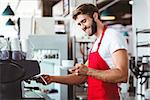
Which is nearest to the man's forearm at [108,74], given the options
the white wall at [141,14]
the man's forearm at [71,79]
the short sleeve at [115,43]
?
the short sleeve at [115,43]

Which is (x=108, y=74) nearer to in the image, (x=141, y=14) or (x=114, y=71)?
(x=114, y=71)

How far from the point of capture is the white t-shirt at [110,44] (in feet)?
6.68

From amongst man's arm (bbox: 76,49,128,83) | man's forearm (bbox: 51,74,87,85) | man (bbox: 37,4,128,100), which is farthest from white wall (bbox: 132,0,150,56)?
man's arm (bbox: 76,49,128,83)

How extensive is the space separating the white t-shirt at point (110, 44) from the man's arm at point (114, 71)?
6 centimetres

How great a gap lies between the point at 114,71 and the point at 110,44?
8.9 inches

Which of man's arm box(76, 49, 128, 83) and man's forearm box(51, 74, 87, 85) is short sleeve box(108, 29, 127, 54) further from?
man's forearm box(51, 74, 87, 85)

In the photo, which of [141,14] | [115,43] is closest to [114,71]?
[115,43]

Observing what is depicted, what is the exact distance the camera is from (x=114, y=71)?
6.30 feet

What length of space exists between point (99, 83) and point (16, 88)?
0.69 m

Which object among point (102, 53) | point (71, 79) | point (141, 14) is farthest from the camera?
point (141, 14)

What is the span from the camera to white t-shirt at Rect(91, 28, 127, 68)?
2035 mm

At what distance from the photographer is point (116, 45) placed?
6.64 ft

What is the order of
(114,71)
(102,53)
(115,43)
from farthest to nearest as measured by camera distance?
1. (102,53)
2. (115,43)
3. (114,71)

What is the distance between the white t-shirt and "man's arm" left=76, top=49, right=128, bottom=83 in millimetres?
63
